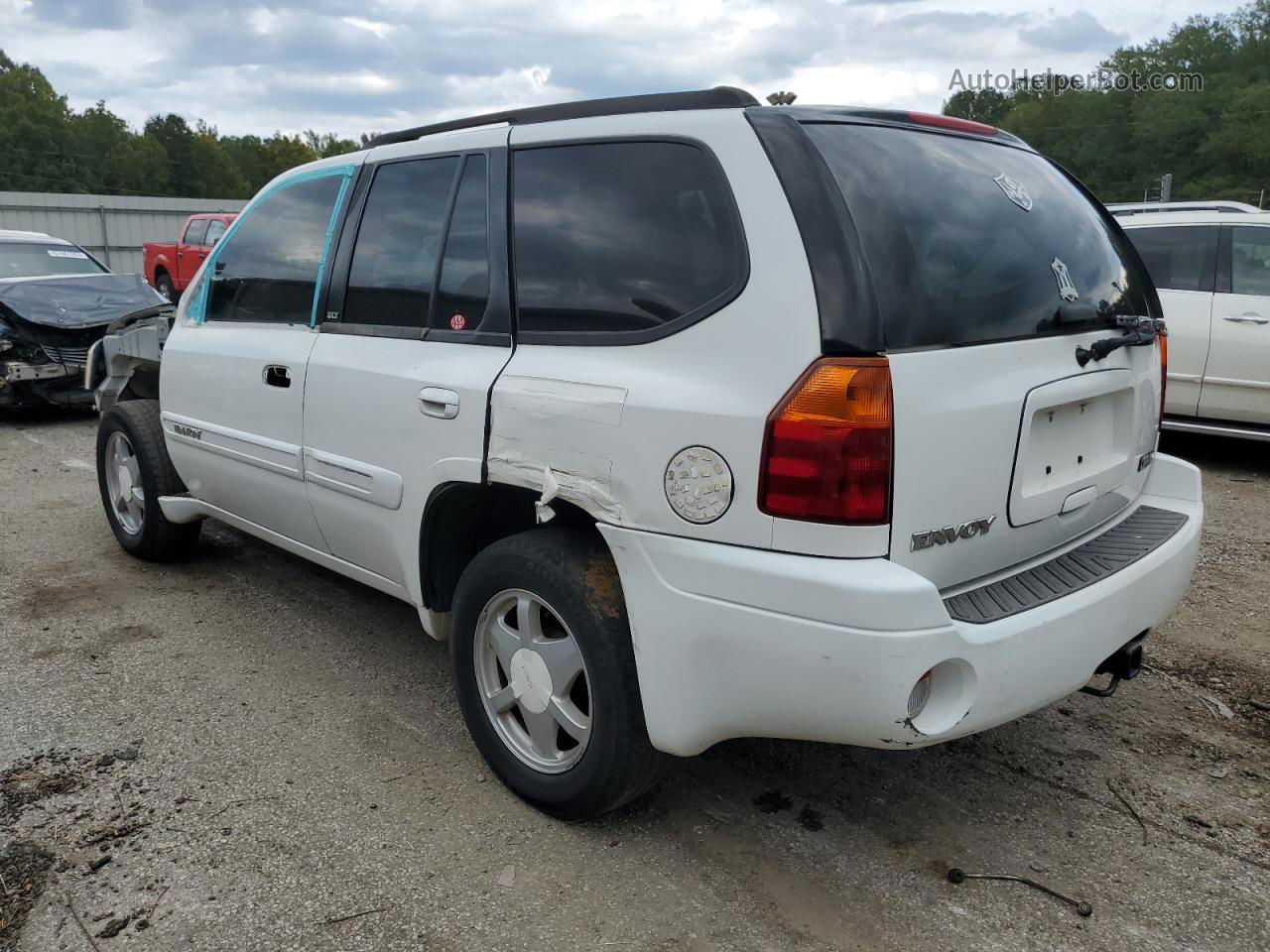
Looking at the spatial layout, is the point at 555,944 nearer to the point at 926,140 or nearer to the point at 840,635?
the point at 840,635

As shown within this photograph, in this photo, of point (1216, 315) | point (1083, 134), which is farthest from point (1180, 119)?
point (1216, 315)

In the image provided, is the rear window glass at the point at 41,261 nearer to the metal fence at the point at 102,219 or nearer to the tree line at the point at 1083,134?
the metal fence at the point at 102,219

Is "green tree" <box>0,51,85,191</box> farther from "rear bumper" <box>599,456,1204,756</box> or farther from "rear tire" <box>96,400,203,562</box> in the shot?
"rear bumper" <box>599,456,1204,756</box>

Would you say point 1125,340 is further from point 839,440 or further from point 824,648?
point 824,648

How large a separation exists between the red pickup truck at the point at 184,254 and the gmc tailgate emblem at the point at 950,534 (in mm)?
18381

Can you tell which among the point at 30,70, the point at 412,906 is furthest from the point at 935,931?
the point at 30,70

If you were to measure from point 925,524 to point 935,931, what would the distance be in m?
0.94

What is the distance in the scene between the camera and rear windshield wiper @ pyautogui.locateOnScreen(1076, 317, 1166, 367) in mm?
2547

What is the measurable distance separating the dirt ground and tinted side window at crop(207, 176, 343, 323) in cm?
131

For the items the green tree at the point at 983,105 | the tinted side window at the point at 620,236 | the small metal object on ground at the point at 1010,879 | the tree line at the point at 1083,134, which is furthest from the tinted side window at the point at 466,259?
the green tree at the point at 983,105

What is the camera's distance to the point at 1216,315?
6.56 m

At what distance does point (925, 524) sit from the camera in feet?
7.07

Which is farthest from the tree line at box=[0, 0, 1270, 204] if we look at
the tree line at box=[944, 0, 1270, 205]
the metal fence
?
the metal fence

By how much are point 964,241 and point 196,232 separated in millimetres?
19889
